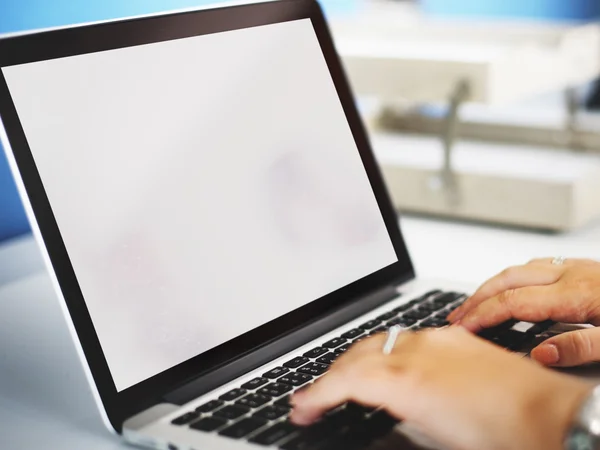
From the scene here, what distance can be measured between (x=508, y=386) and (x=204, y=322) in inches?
8.5

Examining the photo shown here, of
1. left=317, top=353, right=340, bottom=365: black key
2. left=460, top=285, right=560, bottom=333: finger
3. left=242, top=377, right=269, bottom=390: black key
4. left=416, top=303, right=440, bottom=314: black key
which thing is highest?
left=242, top=377, right=269, bottom=390: black key

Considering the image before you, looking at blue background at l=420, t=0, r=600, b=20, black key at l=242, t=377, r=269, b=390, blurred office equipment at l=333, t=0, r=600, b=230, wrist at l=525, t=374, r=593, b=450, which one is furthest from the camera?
blue background at l=420, t=0, r=600, b=20

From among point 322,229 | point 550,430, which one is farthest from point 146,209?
point 550,430

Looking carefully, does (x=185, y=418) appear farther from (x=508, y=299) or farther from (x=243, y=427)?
(x=508, y=299)

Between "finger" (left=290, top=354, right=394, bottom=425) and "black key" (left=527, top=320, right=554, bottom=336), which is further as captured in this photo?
"black key" (left=527, top=320, right=554, bottom=336)

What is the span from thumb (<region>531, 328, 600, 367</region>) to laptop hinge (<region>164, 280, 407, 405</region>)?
17 centimetres

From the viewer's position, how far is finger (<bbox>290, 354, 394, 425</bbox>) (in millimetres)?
540

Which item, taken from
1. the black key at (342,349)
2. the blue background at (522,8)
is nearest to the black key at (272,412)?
the black key at (342,349)

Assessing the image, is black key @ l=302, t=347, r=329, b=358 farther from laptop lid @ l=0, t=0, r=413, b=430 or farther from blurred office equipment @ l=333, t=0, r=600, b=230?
blurred office equipment @ l=333, t=0, r=600, b=230

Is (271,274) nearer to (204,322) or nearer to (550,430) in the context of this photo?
(204,322)

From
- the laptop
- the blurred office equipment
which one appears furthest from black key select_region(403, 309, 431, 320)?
the blurred office equipment

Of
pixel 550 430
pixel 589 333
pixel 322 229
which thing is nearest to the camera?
pixel 550 430

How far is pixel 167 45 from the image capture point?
67 cm

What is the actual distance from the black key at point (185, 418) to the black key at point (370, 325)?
0.19 metres
